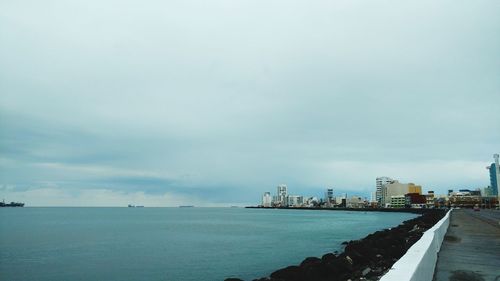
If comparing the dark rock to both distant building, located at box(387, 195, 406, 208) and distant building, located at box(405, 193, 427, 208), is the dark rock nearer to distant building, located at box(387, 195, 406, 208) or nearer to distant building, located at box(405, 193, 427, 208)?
distant building, located at box(405, 193, 427, 208)

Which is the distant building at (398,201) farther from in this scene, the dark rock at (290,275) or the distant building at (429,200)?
the dark rock at (290,275)

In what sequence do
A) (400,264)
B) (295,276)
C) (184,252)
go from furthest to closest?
(184,252), (295,276), (400,264)

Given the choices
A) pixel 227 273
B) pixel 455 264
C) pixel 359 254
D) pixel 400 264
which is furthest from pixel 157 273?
pixel 400 264

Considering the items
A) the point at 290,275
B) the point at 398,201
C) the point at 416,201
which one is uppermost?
the point at 290,275

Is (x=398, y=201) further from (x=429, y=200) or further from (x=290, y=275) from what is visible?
(x=290, y=275)

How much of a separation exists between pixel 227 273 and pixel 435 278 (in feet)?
52.1

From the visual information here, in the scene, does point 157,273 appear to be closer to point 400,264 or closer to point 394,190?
point 400,264

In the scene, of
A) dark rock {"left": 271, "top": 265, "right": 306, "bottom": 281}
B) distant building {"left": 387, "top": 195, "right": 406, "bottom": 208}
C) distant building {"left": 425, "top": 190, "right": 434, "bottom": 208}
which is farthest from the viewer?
distant building {"left": 387, "top": 195, "right": 406, "bottom": 208}

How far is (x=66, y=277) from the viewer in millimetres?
21312

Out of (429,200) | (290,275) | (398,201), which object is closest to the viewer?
(290,275)

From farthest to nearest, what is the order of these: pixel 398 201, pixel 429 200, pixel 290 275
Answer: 1. pixel 398 201
2. pixel 429 200
3. pixel 290 275

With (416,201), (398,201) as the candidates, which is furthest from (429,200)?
(398,201)

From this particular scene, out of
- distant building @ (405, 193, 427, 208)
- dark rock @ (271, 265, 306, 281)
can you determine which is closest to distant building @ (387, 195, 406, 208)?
distant building @ (405, 193, 427, 208)

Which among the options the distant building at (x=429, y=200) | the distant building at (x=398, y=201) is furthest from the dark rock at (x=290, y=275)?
the distant building at (x=398, y=201)
